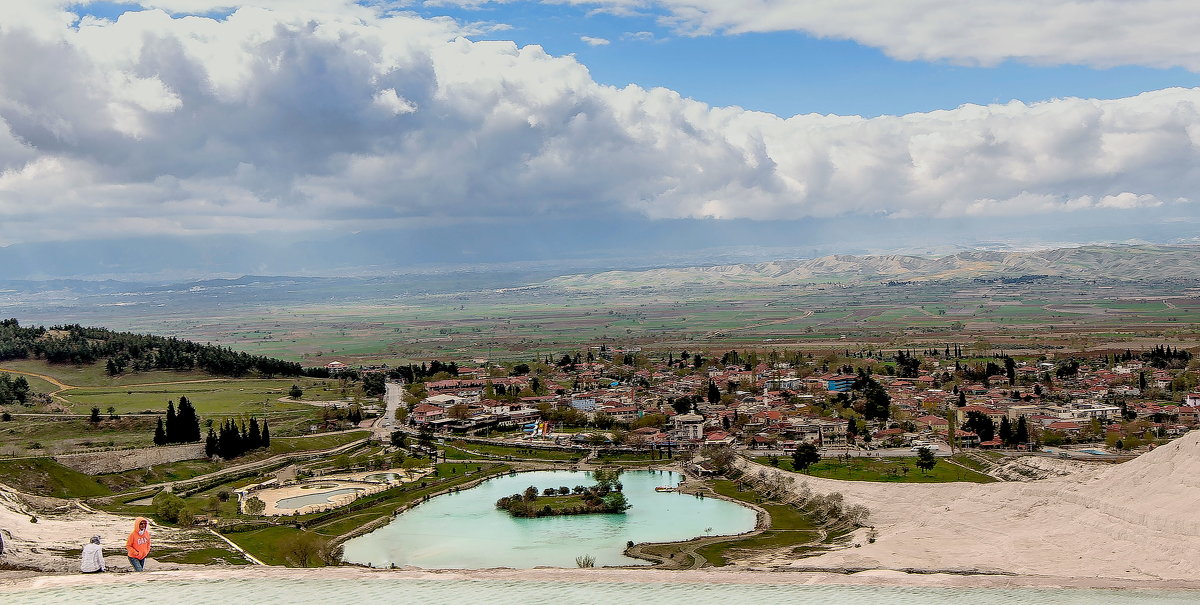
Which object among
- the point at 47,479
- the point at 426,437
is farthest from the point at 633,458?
the point at 47,479

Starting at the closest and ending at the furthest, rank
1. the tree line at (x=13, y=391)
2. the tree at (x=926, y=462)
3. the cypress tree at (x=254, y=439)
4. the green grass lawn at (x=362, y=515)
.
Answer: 1. the green grass lawn at (x=362, y=515)
2. the tree at (x=926, y=462)
3. the cypress tree at (x=254, y=439)
4. the tree line at (x=13, y=391)

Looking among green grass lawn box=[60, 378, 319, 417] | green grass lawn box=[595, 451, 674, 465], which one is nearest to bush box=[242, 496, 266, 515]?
green grass lawn box=[595, 451, 674, 465]

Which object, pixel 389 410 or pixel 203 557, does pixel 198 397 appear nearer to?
pixel 389 410

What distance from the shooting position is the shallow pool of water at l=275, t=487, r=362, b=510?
34.3m

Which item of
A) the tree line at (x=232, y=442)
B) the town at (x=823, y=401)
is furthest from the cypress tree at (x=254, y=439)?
the town at (x=823, y=401)

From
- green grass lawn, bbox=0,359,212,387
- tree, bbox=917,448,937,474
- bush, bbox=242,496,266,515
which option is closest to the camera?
bush, bbox=242,496,266,515

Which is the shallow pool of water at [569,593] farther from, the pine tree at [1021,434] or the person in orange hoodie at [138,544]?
the pine tree at [1021,434]

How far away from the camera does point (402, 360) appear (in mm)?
98500

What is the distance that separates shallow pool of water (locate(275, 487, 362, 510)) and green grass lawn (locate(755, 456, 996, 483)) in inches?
620

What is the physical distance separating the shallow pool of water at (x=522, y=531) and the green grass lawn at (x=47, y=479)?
858 centimetres

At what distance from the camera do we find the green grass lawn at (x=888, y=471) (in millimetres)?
34844

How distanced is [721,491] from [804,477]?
122 inches

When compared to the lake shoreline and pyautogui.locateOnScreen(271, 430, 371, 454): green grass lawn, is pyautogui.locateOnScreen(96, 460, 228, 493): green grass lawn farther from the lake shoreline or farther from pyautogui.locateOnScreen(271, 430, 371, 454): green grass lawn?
the lake shoreline

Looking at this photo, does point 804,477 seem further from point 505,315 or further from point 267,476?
point 505,315
